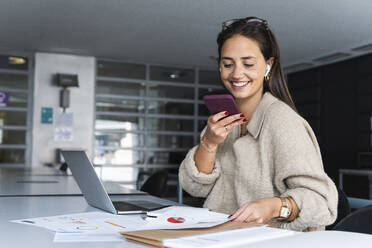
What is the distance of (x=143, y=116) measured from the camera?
8492 millimetres

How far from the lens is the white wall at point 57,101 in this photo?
25.0ft

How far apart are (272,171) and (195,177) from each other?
0.26 m

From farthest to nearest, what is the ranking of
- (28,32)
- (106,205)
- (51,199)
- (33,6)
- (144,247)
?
(28,32) < (33,6) < (51,199) < (106,205) < (144,247)

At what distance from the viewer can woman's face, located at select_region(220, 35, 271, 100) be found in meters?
1.45

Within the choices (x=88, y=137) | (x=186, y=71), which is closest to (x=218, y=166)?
(x=88, y=137)

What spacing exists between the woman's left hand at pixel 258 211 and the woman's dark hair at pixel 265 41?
433 millimetres

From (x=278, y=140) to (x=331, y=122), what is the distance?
23.4ft

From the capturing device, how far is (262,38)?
58.1 inches

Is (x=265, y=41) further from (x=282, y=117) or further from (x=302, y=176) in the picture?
(x=302, y=176)

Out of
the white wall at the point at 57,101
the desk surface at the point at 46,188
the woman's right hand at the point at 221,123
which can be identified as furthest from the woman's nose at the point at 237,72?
the white wall at the point at 57,101

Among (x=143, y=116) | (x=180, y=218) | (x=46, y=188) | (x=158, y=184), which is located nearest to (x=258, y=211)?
(x=180, y=218)

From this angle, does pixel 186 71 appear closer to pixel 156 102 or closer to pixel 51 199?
pixel 156 102

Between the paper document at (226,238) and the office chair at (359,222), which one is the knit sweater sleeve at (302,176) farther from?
the paper document at (226,238)

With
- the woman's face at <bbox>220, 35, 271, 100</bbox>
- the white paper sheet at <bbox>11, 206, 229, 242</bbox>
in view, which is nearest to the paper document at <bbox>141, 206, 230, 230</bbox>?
the white paper sheet at <bbox>11, 206, 229, 242</bbox>
